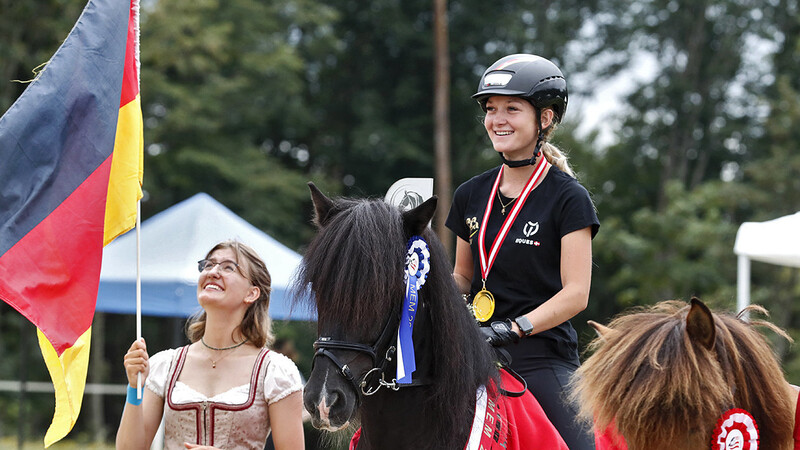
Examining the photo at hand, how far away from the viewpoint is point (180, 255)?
357 inches

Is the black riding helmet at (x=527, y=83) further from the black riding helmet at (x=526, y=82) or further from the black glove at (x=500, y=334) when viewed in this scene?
the black glove at (x=500, y=334)

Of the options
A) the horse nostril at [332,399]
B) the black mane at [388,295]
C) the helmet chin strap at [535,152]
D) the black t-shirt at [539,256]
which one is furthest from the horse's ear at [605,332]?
the helmet chin strap at [535,152]

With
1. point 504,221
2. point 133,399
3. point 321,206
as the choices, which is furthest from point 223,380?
point 504,221

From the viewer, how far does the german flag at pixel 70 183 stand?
141 inches

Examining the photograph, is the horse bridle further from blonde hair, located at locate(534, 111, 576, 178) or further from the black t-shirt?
blonde hair, located at locate(534, 111, 576, 178)

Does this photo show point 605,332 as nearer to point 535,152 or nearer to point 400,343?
point 400,343

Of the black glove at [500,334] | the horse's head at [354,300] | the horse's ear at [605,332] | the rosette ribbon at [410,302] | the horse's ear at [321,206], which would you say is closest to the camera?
the horse's ear at [605,332]

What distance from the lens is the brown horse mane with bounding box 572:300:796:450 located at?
2328 mm

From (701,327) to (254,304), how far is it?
2220mm

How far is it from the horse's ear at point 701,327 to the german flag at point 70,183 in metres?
2.38

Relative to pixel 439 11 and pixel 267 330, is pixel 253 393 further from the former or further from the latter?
pixel 439 11

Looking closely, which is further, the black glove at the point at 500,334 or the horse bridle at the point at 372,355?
the black glove at the point at 500,334

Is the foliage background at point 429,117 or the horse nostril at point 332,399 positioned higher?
the foliage background at point 429,117

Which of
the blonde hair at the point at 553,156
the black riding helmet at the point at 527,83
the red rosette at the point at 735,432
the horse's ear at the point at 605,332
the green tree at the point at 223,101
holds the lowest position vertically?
the red rosette at the point at 735,432
